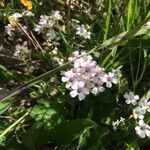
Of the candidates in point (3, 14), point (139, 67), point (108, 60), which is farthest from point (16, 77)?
point (139, 67)

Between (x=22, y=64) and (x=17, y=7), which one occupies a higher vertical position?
(x=17, y=7)

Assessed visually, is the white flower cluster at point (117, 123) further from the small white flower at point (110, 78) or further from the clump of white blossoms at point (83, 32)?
the clump of white blossoms at point (83, 32)

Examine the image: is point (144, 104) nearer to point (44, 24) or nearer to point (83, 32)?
point (83, 32)

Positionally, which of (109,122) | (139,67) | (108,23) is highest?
(108,23)

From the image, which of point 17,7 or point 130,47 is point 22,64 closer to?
point 17,7

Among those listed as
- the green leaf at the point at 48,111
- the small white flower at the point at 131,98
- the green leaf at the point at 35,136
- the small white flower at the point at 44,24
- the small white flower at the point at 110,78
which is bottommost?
the green leaf at the point at 35,136

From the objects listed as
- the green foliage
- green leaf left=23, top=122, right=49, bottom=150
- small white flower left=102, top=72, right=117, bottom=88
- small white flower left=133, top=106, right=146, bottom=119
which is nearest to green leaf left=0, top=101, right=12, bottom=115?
the green foliage

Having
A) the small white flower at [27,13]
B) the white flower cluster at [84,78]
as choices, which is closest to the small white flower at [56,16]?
the small white flower at [27,13]

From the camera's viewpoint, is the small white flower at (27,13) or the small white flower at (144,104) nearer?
the small white flower at (144,104)
